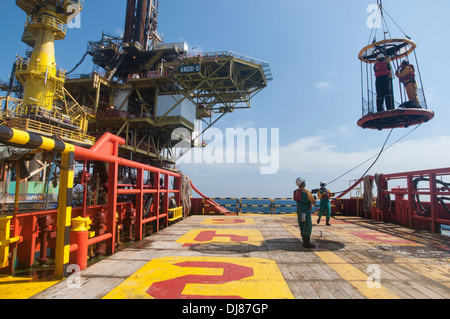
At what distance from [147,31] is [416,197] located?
44.0 meters

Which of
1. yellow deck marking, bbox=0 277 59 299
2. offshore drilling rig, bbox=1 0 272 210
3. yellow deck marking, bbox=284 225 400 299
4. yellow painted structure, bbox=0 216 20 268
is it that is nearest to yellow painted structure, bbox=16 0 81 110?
offshore drilling rig, bbox=1 0 272 210

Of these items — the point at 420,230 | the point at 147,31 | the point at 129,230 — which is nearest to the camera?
the point at 129,230

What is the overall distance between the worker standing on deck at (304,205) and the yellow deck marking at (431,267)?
6.72ft

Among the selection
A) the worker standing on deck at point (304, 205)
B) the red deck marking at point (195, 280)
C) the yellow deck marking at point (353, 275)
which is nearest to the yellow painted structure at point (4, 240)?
the red deck marking at point (195, 280)

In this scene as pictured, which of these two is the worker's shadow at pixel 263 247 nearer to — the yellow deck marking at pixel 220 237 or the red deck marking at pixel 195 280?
→ the yellow deck marking at pixel 220 237

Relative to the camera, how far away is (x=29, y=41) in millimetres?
37844

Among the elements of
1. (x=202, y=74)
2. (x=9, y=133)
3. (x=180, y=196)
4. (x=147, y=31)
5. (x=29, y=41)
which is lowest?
(x=180, y=196)

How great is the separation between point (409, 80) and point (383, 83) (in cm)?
100

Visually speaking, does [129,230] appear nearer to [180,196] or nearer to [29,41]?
[180,196]

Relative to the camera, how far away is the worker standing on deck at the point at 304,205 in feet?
20.9

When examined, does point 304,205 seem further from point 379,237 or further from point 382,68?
point 382,68

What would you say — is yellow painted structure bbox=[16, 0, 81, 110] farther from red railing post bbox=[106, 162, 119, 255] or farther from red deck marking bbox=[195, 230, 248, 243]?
red deck marking bbox=[195, 230, 248, 243]

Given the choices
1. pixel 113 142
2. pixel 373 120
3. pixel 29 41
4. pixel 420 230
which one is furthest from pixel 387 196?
pixel 29 41
